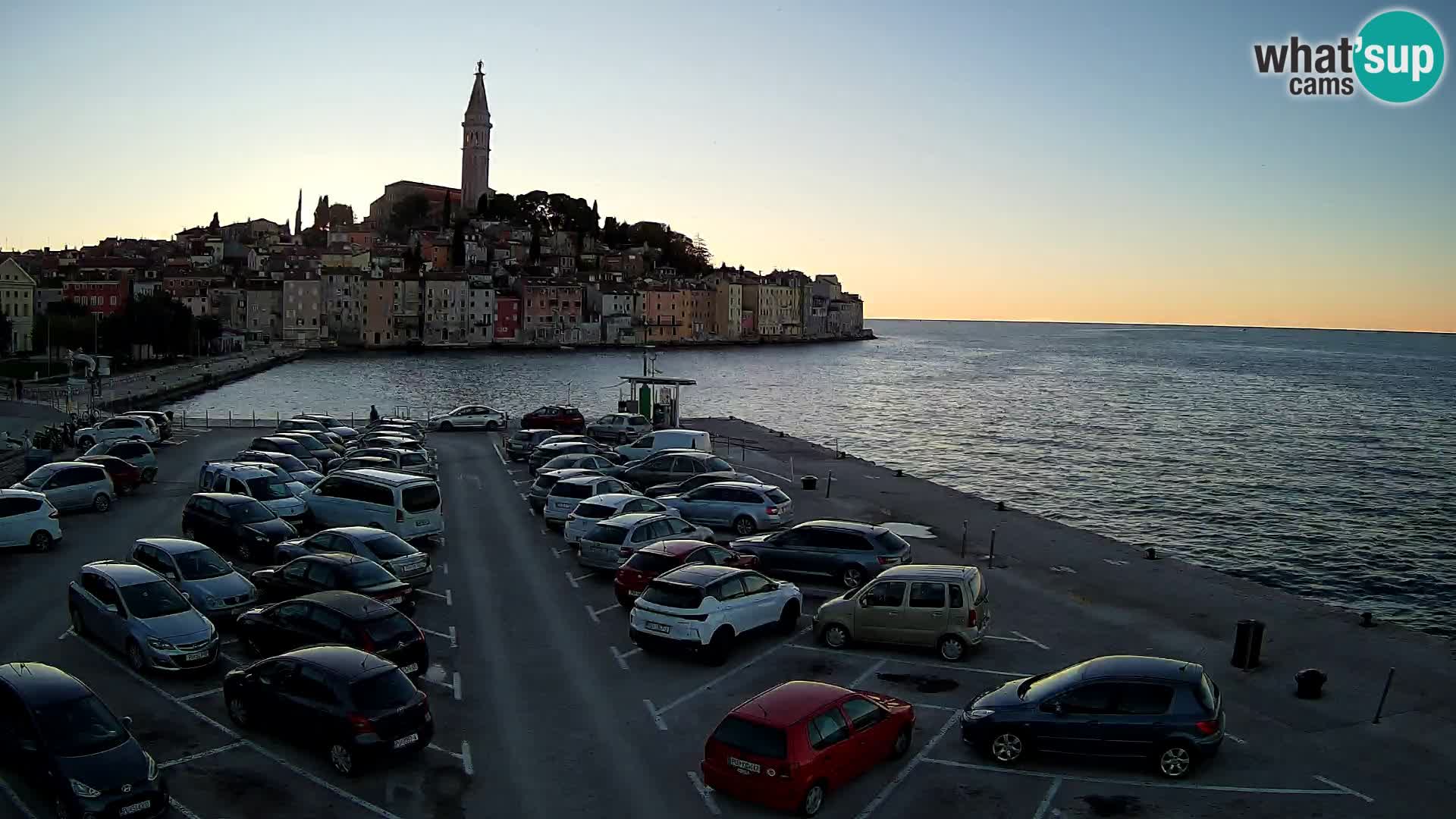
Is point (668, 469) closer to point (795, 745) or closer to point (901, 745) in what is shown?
point (901, 745)

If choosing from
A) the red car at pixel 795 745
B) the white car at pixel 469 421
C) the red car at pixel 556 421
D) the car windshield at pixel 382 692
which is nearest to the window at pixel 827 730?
the red car at pixel 795 745

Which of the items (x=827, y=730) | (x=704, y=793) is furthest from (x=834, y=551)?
(x=704, y=793)

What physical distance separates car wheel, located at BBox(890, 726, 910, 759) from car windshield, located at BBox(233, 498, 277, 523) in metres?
13.0

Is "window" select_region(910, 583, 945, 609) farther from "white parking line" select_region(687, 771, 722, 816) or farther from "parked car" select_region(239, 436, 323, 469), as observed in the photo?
"parked car" select_region(239, 436, 323, 469)

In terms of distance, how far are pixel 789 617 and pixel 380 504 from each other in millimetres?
8916

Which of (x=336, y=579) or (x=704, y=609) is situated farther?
(x=336, y=579)

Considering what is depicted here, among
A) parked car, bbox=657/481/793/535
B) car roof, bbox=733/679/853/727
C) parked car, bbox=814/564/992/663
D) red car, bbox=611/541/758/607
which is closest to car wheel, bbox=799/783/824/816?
car roof, bbox=733/679/853/727

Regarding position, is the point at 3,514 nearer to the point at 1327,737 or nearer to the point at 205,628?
the point at 205,628

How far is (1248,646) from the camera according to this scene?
14102 mm

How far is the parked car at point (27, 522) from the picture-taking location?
18.5 m

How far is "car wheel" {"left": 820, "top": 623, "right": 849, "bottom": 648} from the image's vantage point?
47.4 feet

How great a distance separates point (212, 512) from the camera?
19.1m

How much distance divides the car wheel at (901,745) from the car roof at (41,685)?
777 centimetres

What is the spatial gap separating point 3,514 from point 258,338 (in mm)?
123097
